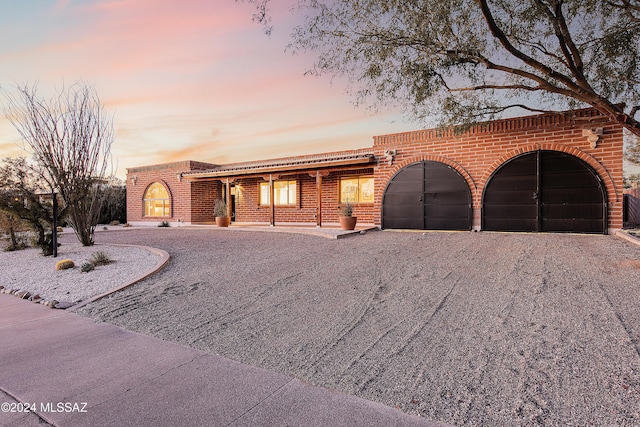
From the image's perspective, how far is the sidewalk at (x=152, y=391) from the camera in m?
1.96

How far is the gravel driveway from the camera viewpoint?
215 centimetres

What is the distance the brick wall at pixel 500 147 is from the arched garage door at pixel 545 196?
178mm

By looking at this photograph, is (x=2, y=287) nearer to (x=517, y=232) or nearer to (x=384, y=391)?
(x=384, y=391)

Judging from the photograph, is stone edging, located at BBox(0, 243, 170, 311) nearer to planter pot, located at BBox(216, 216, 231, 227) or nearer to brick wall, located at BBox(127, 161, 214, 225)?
planter pot, located at BBox(216, 216, 231, 227)

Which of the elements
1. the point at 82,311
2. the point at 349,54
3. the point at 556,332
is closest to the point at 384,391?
the point at 556,332

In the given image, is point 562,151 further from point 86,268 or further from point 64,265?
point 64,265

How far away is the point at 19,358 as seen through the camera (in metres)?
2.87

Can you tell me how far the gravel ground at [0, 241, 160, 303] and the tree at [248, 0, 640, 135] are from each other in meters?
5.22

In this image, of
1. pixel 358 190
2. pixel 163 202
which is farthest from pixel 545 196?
pixel 163 202

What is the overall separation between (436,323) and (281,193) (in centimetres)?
1333

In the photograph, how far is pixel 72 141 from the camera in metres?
9.13

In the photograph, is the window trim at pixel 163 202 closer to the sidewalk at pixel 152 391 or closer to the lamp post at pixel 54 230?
the lamp post at pixel 54 230

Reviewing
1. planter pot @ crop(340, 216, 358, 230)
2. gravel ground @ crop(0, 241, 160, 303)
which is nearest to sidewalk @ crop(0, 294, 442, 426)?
gravel ground @ crop(0, 241, 160, 303)

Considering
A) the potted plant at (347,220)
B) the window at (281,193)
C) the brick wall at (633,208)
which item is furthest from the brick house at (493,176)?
the brick wall at (633,208)
